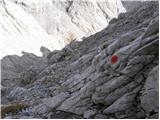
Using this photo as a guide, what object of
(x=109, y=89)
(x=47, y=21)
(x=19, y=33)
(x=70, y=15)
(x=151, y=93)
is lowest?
(x=151, y=93)

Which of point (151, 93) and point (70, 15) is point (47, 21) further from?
point (151, 93)

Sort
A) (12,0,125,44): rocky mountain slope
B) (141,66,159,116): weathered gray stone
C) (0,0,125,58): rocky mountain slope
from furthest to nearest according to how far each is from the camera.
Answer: (12,0,125,44): rocky mountain slope, (0,0,125,58): rocky mountain slope, (141,66,159,116): weathered gray stone

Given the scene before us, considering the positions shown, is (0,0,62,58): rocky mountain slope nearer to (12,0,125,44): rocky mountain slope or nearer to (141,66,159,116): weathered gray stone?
(12,0,125,44): rocky mountain slope

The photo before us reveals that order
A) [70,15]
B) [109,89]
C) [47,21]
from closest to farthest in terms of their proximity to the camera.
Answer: [109,89]
[47,21]
[70,15]

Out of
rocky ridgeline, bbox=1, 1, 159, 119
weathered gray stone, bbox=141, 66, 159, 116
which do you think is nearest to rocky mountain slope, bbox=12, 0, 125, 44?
rocky ridgeline, bbox=1, 1, 159, 119

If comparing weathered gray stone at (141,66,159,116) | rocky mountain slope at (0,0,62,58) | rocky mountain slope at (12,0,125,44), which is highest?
rocky mountain slope at (12,0,125,44)

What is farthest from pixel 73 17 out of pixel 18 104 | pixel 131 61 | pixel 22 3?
pixel 131 61

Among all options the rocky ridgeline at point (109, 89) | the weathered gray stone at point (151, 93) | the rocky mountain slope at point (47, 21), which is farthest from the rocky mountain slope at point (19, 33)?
the weathered gray stone at point (151, 93)

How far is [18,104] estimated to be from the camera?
22.6 metres

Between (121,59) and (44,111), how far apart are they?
5.34 meters

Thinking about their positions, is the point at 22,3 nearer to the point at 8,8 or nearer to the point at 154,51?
the point at 8,8

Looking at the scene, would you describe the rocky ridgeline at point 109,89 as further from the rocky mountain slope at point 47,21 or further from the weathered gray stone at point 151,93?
the rocky mountain slope at point 47,21

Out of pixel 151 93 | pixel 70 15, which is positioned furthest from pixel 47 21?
pixel 151 93

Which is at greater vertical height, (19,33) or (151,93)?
(19,33)
